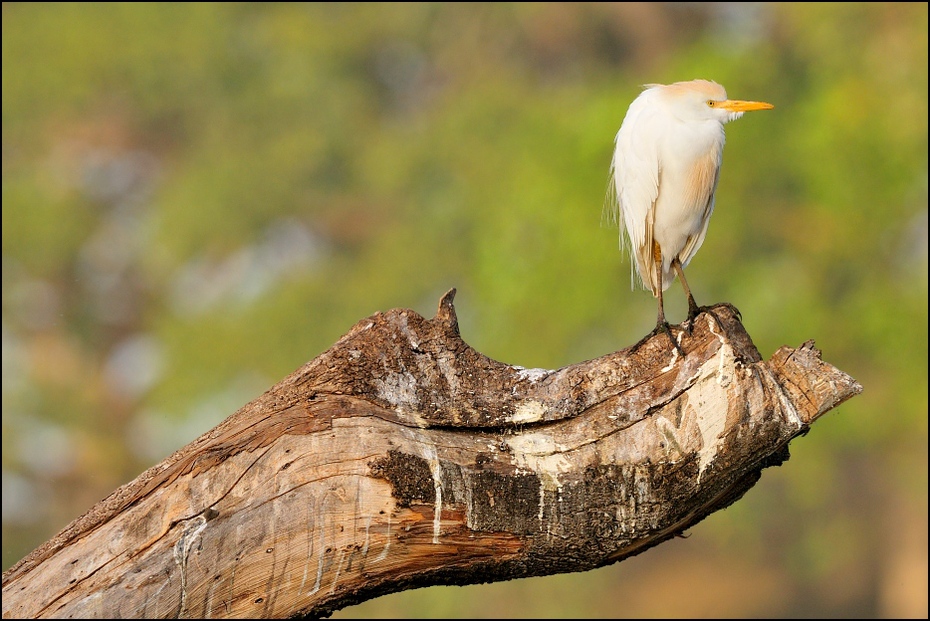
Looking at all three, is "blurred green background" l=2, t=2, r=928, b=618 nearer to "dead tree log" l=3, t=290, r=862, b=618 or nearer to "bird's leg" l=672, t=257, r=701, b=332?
"bird's leg" l=672, t=257, r=701, b=332

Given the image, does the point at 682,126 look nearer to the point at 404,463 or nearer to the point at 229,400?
the point at 404,463

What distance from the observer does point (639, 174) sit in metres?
4.14

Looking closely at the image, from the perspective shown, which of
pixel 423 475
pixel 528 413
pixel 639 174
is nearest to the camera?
pixel 423 475

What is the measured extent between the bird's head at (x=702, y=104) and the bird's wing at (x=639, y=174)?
0.27 feet

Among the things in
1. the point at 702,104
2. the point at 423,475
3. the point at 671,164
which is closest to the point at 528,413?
the point at 423,475

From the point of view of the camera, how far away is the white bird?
4039mm

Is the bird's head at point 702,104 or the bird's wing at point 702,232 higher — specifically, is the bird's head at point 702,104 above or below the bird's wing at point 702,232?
above

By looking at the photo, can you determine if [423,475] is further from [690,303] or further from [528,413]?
[690,303]

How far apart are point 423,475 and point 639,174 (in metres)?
1.73

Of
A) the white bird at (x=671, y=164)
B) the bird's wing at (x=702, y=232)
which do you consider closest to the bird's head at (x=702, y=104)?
the white bird at (x=671, y=164)

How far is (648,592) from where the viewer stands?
14.9m

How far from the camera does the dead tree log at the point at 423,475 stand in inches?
108

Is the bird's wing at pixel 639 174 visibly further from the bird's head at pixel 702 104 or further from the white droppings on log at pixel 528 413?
the white droppings on log at pixel 528 413

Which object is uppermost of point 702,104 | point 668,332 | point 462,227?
point 462,227
